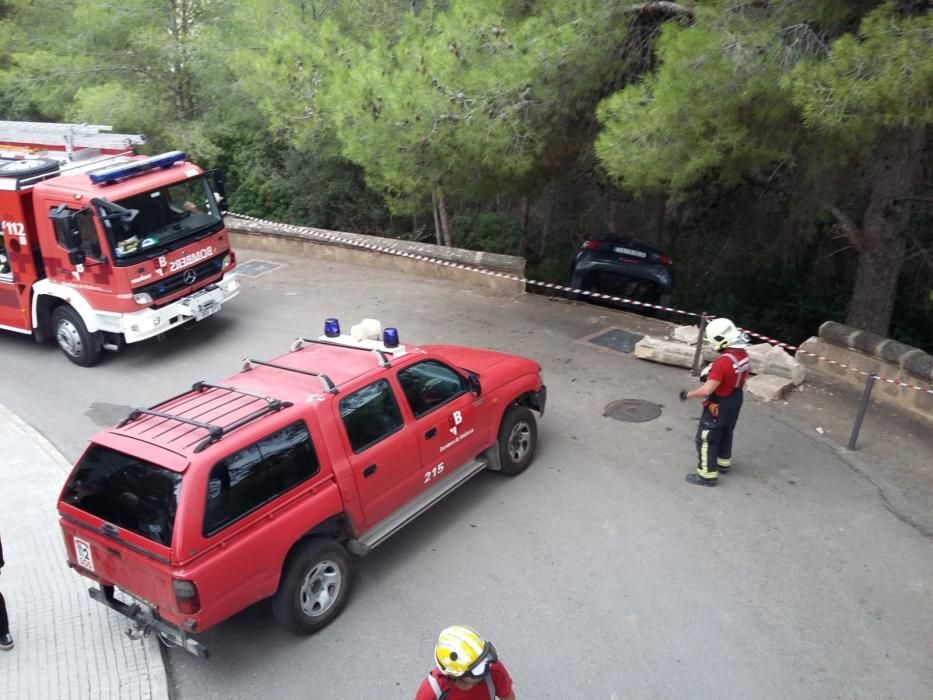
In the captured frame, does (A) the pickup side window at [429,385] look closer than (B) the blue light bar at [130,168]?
Yes

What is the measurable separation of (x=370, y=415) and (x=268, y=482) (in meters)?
1.08

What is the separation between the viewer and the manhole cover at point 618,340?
11.4m

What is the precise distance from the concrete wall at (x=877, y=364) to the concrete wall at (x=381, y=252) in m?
4.99

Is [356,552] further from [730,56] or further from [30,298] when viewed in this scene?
[30,298]

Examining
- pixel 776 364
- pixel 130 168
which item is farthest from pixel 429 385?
pixel 130 168

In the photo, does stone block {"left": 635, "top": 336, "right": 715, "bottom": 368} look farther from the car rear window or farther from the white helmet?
the car rear window

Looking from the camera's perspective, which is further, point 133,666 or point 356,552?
point 356,552

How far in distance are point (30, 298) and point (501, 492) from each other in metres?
7.23

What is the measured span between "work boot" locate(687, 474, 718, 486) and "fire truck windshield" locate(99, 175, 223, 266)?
7029 mm

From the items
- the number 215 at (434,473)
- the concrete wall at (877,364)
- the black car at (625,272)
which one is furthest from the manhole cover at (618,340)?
the number 215 at (434,473)

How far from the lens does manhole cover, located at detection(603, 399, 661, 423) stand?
9367mm

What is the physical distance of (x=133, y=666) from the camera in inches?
231

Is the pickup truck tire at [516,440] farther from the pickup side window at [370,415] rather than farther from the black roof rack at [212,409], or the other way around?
the black roof rack at [212,409]

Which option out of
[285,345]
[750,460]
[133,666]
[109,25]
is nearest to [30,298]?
[285,345]
